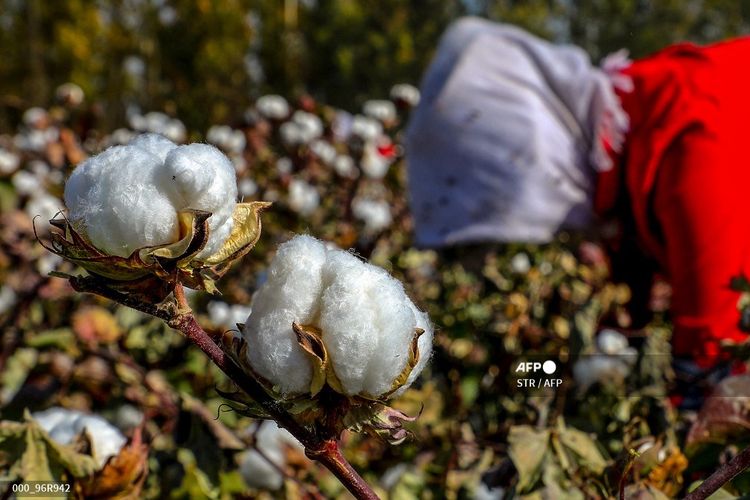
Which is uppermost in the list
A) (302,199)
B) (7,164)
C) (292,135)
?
(302,199)

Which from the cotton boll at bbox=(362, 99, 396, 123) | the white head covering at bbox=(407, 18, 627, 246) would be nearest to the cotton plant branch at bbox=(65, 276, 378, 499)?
the white head covering at bbox=(407, 18, 627, 246)

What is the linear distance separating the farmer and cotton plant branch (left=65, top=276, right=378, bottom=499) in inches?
42.2

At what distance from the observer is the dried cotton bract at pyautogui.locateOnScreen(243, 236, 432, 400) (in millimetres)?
431

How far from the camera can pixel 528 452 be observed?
70cm

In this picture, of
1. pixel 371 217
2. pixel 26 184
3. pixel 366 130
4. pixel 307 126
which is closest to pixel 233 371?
pixel 371 217

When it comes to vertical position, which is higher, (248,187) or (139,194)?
(139,194)

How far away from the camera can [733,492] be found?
0.62 metres

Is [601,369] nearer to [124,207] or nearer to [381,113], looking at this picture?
[124,207]

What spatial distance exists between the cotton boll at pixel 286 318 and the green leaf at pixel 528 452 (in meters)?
0.30

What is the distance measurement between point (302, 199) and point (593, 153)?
795 mm

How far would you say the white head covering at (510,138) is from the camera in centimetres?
175

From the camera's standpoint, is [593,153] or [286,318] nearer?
[286,318]

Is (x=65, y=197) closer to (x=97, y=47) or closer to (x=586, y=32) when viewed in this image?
(x=586, y=32)

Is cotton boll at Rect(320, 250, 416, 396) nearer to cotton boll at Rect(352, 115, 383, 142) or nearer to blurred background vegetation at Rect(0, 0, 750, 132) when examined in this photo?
cotton boll at Rect(352, 115, 383, 142)
